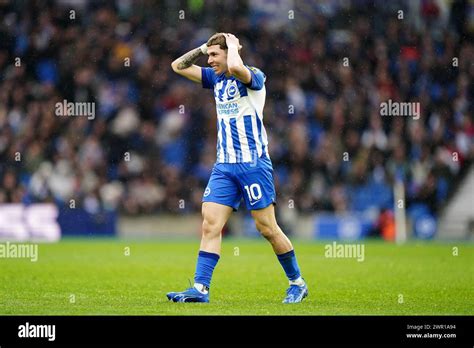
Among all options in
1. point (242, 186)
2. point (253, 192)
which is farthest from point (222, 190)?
point (253, 192)

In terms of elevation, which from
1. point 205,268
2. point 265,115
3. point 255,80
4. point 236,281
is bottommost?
point 236,281

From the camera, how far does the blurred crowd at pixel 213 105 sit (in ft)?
85.2

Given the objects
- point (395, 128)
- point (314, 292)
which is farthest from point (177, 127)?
point (314, 292)

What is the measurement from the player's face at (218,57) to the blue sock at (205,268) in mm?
1923

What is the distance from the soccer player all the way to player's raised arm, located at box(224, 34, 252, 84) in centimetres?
9

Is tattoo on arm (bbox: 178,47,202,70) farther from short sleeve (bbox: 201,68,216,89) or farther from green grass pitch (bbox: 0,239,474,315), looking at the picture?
green grass pitch (bbox: 0,239,474,315)

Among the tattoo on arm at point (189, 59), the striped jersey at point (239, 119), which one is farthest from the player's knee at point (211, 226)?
the tattoo on arm at point (189, 59)

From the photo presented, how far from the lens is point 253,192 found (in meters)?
10.9

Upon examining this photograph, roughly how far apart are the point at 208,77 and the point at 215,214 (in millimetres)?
1517

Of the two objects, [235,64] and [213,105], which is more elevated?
[213,105]

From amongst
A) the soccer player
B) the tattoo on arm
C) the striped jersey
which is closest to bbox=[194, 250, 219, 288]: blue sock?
the soccer player

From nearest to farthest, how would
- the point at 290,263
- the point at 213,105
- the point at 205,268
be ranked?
the point at 205,268 < the point at 290,263 < the point at 213,105

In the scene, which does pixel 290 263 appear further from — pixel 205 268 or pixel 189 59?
pixel 189 59

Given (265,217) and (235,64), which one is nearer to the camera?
(235,64)
